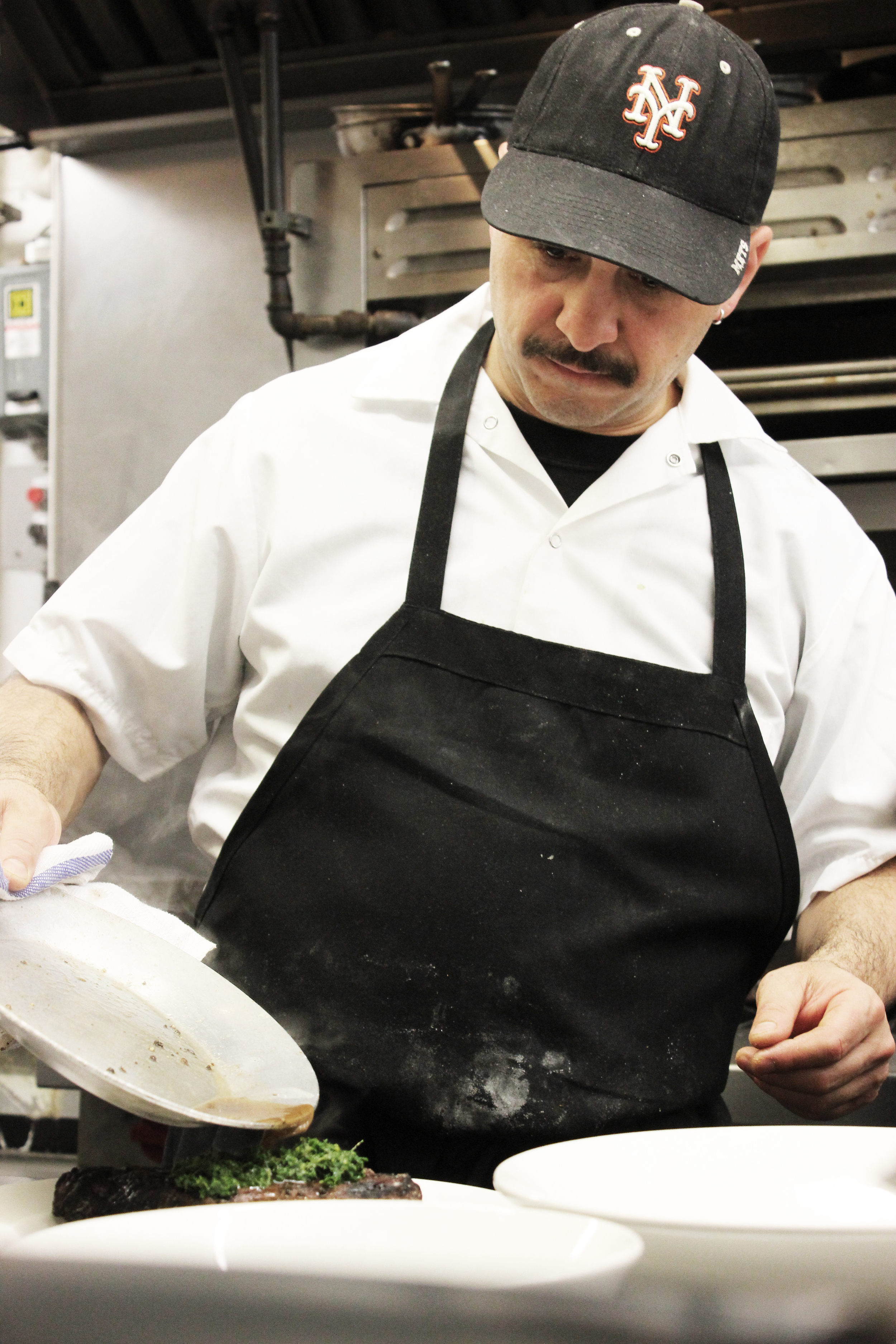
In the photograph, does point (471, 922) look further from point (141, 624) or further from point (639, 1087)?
point (141, 624)

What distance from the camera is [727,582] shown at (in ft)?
Result: 4.27

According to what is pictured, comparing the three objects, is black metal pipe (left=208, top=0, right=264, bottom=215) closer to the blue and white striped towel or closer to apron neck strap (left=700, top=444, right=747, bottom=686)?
apron neck strap (left=700, top=444, right=747, bottom=686)

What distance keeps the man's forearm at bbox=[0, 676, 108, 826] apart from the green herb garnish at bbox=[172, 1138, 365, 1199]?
0.39 metres

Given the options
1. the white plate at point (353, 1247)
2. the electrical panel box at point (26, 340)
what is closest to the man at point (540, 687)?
the white plate at point (353, 1247)

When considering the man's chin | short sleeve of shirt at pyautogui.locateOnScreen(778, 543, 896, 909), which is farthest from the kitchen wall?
short sleeve of shirt at pyautogui.locateOnScreen(778, 543, 896, 909)

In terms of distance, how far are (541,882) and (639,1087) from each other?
21cm

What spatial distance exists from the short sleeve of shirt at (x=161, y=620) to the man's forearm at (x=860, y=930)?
66 centimetres

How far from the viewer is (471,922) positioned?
44.1 inches

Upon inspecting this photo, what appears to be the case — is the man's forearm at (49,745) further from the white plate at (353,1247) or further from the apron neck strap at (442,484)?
the white plate at (353,1247)

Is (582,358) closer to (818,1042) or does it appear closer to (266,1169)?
(818,1042)

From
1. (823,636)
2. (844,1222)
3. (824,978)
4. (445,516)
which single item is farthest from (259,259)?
(844,1222)

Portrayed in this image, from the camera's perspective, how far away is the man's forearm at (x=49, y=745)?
1122 millimetres

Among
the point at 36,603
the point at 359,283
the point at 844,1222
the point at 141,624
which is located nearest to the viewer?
the point at 844,1222

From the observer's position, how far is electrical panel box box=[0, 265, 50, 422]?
244 cm
